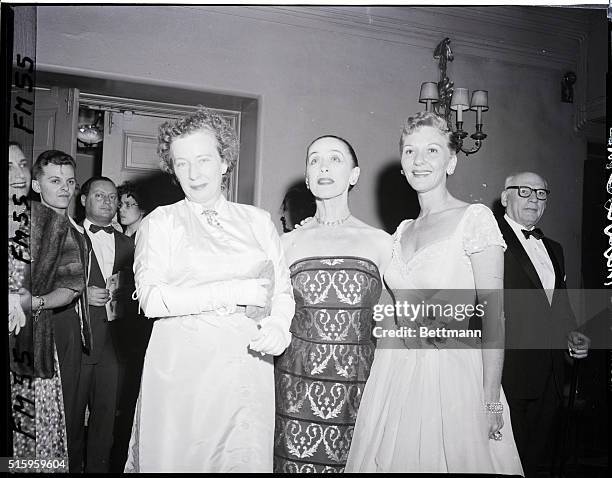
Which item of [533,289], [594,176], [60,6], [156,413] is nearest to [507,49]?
[594,176]

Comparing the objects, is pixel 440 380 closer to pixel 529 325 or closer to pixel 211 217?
pixel 529 325

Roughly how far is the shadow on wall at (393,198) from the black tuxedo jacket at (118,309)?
94 centimetres

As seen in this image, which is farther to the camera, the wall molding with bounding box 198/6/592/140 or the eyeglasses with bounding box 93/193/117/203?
the wall molding with bounding box 198/6/592/140

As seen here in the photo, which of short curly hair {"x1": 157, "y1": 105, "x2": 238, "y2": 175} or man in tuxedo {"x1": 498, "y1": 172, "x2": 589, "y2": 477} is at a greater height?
short curly hair {"x1": 157, "y1": 105, "x2": 238, "y2": 175}

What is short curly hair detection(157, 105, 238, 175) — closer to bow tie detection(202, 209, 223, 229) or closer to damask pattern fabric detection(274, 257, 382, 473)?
bow tie detection(202, 209, 223, 229)

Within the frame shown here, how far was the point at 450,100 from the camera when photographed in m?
2.63

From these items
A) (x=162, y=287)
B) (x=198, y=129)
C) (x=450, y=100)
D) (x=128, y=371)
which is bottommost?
(x=128, y=371)

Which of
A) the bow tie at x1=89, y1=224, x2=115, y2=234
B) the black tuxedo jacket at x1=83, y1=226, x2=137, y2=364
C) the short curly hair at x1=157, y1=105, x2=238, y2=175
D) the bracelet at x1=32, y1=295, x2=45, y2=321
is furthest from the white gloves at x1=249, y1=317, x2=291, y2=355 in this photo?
the bracelet at x1=32, y1=295, x2=45, y2=321

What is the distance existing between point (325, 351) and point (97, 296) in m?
0.86

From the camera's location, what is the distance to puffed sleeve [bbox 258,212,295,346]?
7.70ft

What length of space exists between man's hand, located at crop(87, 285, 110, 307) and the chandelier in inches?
55.1

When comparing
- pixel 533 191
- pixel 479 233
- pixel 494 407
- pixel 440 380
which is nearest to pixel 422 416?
pixel 440 380

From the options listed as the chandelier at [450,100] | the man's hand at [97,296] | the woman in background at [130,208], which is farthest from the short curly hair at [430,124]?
the man's hand at [97,296]

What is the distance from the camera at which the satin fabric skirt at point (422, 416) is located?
7.84 feet
